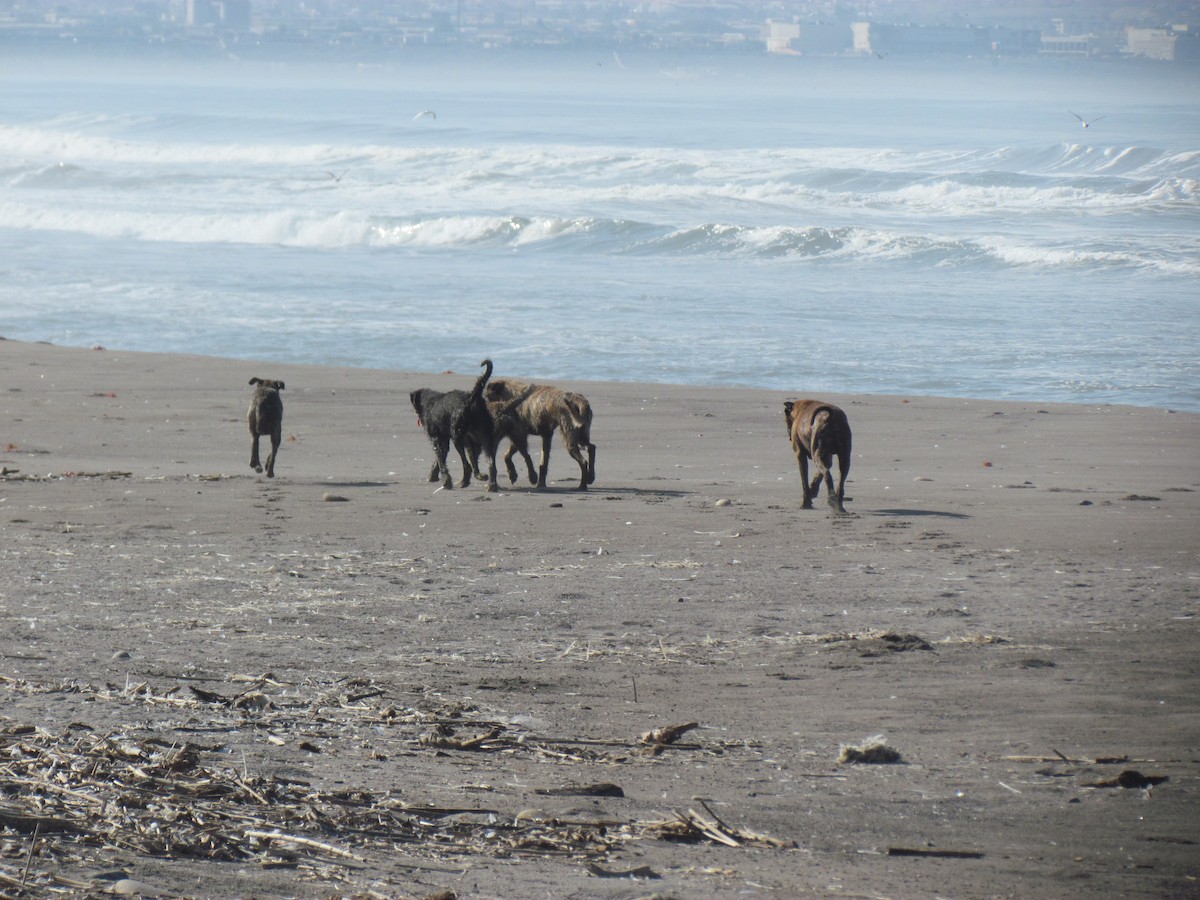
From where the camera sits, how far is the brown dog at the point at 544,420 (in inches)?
454

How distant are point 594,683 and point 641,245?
93.8 ft

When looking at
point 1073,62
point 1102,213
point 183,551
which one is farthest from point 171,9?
point 183,551

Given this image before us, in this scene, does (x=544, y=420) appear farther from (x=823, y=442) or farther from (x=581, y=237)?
(x=581, y=237)

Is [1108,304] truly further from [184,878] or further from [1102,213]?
[184,878]

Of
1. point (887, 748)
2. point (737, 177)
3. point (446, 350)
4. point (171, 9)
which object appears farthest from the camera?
point (171, 9)

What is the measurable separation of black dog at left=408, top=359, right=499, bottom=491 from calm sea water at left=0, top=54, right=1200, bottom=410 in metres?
7.66

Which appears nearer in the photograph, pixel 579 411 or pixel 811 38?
pixel 579 411

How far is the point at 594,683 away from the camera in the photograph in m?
6.36

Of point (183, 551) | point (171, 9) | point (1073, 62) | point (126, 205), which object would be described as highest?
point (171, 9)

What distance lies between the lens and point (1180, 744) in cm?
546

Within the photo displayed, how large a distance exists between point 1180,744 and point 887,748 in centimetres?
110

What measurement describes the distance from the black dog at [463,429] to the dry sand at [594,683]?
1.18 feet

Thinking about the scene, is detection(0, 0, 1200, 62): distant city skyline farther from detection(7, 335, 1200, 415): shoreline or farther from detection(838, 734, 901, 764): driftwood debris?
detection(838, 734, 901, 764): driftwood debris

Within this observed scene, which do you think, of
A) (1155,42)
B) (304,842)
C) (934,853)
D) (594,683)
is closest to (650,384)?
(594,683)
